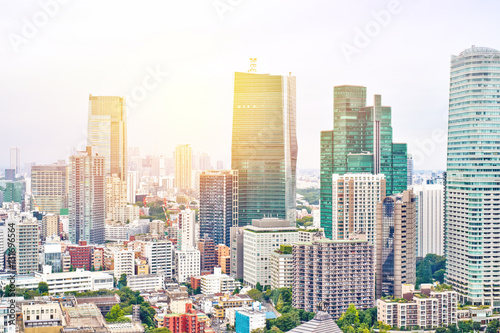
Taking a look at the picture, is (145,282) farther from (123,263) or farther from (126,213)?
(126,213)

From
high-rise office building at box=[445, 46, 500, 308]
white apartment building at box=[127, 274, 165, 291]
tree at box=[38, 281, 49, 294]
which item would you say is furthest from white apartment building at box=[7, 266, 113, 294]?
high-rise office building at box=[445, 46, 500, 308]

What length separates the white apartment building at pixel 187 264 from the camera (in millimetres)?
19203

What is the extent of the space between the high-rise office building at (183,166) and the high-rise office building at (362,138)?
15169mm

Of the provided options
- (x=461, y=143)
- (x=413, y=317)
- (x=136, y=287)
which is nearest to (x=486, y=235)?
(x=461, y=143)

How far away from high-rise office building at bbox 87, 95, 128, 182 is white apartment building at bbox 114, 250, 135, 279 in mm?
15411

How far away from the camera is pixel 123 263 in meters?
19.1

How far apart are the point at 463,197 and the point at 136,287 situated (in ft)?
26.2

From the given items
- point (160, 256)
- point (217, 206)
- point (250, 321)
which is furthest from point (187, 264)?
point (250, 321)

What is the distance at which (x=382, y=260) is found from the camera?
15.5 metres

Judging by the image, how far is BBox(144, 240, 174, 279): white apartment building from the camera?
64.6 feet

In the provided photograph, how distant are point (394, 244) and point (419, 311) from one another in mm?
2151

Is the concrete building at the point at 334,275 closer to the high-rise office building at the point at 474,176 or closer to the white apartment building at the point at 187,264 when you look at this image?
the high-rise office building at the point at 474,176

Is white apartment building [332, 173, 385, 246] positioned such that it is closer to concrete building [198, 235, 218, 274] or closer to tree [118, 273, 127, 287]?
concrete building [198, 235, 218, 274]

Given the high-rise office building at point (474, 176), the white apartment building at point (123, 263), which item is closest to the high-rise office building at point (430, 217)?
the high-rise office building at point (474, 176)
